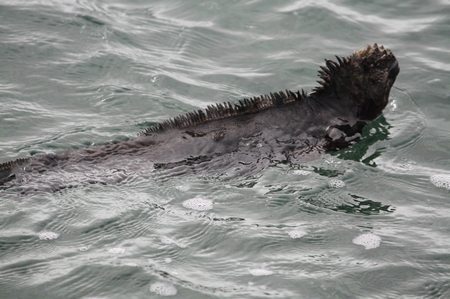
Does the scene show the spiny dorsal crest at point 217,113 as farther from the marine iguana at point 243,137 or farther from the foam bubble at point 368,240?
the foam bubble at point 368,240

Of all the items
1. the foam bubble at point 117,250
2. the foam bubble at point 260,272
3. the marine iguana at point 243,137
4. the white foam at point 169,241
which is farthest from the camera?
the marine iguana at point 243,137

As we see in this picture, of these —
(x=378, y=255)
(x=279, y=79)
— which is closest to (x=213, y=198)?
(x=378, y=255)

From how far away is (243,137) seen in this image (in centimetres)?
608

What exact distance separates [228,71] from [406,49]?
270 centimetres

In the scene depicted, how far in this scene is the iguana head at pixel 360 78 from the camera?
6.48 meters

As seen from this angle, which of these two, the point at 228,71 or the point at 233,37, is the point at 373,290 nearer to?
the point at 228,71

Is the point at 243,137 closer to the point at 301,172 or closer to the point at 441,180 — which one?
the point at 301,172

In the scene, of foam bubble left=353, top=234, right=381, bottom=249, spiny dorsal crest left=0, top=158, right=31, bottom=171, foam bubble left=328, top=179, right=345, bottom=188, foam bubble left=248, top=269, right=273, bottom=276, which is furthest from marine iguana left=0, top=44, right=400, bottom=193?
foam bubble left=248, top=269, right=273, bottom=276

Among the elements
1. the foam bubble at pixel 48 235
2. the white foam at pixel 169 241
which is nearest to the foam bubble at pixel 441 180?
the white foam at pixel 169 241

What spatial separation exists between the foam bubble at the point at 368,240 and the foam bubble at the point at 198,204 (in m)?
1.31

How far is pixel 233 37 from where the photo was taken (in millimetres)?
9445

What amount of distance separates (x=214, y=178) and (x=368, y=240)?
1.57 meters

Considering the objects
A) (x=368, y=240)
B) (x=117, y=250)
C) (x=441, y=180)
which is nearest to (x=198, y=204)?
(x=117, y=250)

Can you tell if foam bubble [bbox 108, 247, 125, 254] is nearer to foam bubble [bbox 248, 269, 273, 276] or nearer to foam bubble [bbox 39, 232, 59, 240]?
foam bubble [bbox 39, 232, 59, 240]
